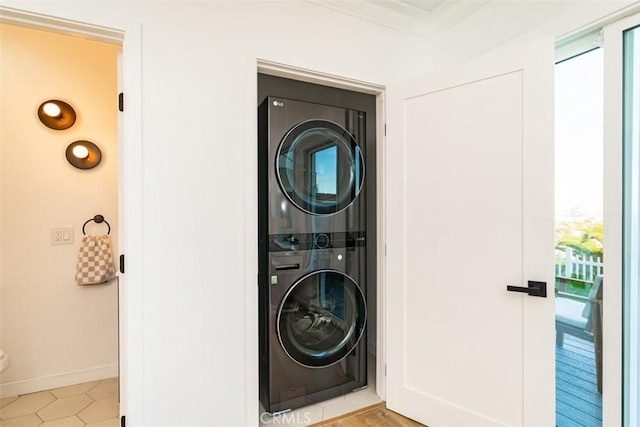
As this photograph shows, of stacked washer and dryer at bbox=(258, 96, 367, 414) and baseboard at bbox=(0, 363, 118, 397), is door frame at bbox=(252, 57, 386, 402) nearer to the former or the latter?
stacked washer and dryer at bbox=(258, 96, 367, 414)

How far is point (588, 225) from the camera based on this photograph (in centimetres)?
149

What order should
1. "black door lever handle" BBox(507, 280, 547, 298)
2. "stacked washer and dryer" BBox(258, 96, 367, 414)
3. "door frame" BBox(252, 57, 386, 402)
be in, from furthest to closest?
1. "stacked washer and dryer" BBox(258, 96, 367, 414)
2. "door frame" BBox(252, 57, 386, 402)
3. "black door lever handle" BBox(507, 280, 547, 298)

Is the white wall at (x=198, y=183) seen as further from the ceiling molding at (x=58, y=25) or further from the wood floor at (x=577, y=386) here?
the wood floor at (x=577, y=386)

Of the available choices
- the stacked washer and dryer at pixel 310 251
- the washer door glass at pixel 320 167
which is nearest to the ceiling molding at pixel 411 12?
the stacked washer and dryer at pixel 310 251

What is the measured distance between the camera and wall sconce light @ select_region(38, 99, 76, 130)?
217cm

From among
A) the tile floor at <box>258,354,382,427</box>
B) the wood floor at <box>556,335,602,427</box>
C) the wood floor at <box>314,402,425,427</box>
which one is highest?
the wood floor at <box>556,335,602,427</box>

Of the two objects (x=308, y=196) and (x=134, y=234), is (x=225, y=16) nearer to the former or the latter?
(x=308, y=196)

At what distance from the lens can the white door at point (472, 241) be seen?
1.46 metres

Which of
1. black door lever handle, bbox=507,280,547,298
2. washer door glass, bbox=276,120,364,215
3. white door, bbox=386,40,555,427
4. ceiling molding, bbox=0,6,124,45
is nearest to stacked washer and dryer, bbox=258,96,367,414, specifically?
washer door glass, bbox=276,120,364,215

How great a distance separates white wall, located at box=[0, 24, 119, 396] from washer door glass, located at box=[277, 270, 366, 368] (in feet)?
4.88

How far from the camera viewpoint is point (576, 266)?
1.54 meters

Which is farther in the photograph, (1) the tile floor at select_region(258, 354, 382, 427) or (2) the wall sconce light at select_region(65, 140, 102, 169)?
(2) the wall sconce light at select_region(65, 140, 102, 169)

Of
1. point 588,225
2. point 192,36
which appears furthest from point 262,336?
point 588,225

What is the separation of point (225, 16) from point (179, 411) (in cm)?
200
